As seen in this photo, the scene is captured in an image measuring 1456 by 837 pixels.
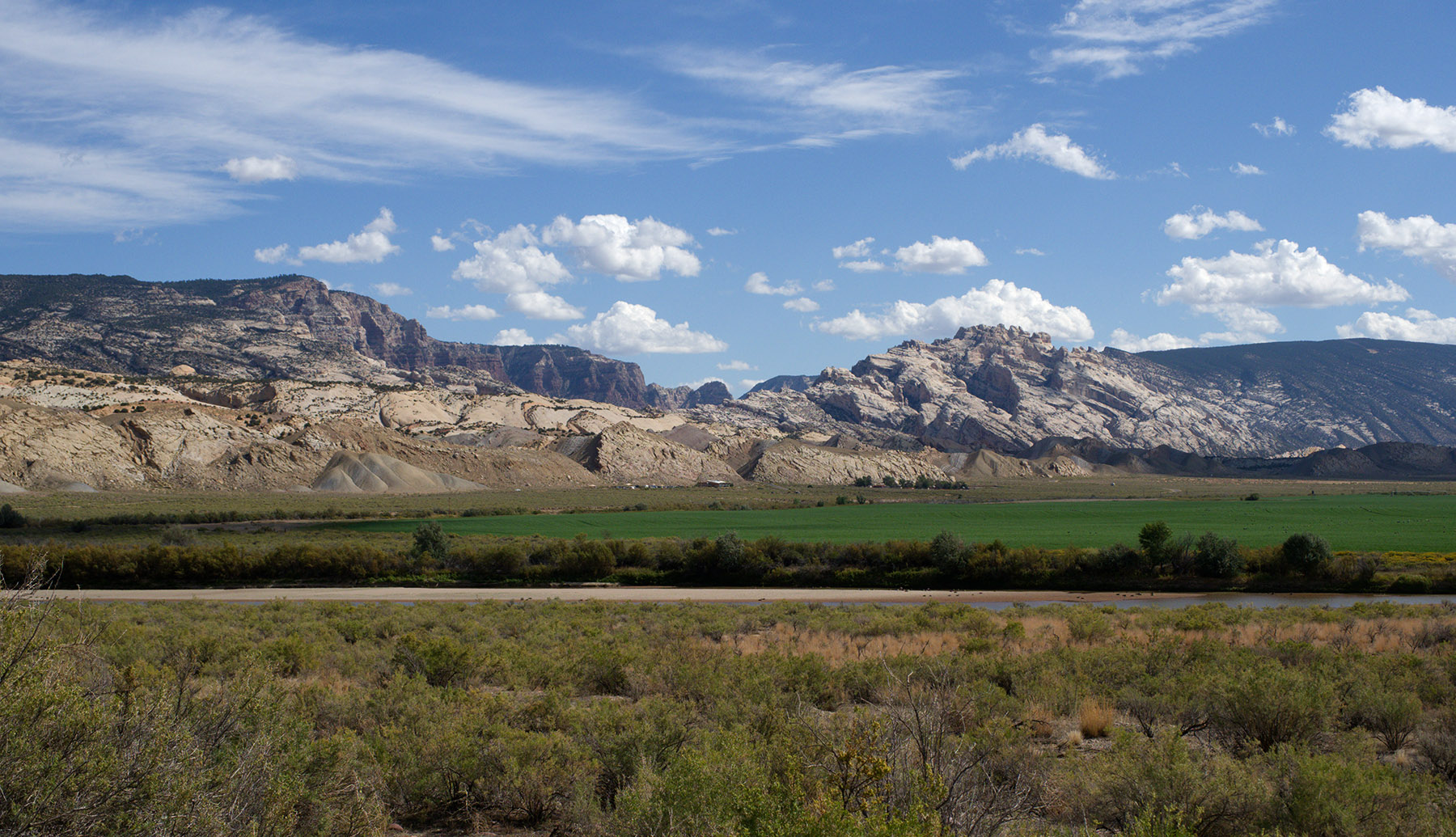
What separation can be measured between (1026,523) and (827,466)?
7011 cm

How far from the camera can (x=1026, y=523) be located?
229 feet

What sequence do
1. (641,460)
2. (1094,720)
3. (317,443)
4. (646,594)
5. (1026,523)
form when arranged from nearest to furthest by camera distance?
(1094,720) → (646,594) → (1026,523) → (317,443) → (641,460)

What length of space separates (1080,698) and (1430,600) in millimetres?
31075

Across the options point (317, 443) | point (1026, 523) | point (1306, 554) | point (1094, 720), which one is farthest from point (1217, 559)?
point (317, 443)

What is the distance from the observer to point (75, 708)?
5.96m

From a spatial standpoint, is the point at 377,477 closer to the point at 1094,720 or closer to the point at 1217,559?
the point at 1217,559

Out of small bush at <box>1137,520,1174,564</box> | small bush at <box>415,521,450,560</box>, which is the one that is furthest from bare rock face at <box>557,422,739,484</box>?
small bush at <box>1137,520,1174,564</box>

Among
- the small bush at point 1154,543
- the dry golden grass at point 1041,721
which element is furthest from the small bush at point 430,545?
the dry golden grass at point 1041,721

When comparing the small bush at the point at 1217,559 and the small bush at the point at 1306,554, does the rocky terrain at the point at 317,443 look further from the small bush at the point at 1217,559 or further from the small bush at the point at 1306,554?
the small bush at the point at 1306,554

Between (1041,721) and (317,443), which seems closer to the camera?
(1041,721)

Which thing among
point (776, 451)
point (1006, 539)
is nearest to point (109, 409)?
point (776, 451)

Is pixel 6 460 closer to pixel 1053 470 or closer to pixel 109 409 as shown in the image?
pixel 109 409

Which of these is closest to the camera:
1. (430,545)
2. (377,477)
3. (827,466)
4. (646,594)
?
(646,594)

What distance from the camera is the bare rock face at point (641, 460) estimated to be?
129500 millimetres
